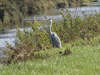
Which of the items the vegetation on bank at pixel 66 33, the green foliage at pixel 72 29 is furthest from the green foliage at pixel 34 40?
the green foliage at pixel 72 29

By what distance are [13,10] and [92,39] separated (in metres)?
21.7

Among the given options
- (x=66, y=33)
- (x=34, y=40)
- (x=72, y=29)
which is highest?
(x=72, y=29)

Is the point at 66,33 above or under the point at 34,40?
above

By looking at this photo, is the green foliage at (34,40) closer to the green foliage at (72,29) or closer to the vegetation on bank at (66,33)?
the vegetation on bank at (66,33)

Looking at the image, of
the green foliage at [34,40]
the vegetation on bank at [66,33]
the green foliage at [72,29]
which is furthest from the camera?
the green foliage at [72,29]

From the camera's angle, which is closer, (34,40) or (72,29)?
(34,40)

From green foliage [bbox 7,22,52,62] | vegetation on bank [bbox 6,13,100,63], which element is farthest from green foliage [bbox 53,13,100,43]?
green foliage [bbox 7,22,52,62]

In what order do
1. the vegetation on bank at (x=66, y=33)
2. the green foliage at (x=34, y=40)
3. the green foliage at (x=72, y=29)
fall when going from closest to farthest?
the green foliage at (x=34, y=40) → the vegetation on bank at (x=66, y=33) → the green foliage at (x=72, y=29)

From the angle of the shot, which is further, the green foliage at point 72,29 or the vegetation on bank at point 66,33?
the green foliage at point 72,29

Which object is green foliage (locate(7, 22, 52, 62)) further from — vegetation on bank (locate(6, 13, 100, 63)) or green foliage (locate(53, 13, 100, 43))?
green foliage (locate(53, 13, 100, 43))

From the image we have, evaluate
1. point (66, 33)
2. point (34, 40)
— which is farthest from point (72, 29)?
point (34, 40)

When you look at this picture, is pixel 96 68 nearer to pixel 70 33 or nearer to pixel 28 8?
pixel 70 33

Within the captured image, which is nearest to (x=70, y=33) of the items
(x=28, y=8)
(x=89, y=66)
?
(x=89, y=66)

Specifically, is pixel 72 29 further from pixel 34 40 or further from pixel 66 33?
pixel 34 40
